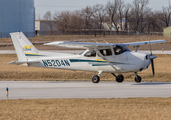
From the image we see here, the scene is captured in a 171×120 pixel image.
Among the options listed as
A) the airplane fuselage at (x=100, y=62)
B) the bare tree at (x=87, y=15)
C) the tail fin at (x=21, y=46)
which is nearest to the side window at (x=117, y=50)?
the airplane fuselage at (x=100, y=62)

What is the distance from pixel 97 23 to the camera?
10881cm

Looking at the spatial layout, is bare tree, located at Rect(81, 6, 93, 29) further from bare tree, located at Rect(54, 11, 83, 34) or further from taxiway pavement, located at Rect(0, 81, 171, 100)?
taxiway pavement, located at Rect(0, 81, 171, 100)

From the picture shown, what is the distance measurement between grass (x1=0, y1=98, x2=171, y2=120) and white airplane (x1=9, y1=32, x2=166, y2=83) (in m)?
4.75

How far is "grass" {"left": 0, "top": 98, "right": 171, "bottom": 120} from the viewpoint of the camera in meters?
8.97

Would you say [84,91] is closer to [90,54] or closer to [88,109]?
[90,54]

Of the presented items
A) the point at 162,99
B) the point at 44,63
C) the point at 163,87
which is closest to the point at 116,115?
the point at 162,99

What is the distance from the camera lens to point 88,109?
9984mm

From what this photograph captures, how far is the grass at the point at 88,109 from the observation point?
8969 millimetres

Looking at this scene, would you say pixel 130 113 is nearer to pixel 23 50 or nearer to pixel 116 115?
pixel 116 115

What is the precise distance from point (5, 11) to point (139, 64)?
188 ft

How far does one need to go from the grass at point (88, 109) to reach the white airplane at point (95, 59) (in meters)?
A: 4.75

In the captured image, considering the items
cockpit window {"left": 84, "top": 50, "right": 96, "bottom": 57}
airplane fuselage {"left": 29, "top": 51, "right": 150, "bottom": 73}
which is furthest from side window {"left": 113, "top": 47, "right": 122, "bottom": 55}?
cockpit window {"left": 84, "top": 50, "right": 96, "bottom": 57}

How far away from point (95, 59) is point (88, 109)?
7771 millimetres

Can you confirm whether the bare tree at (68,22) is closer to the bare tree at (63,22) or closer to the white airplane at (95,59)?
the bare tree at (63,22)
